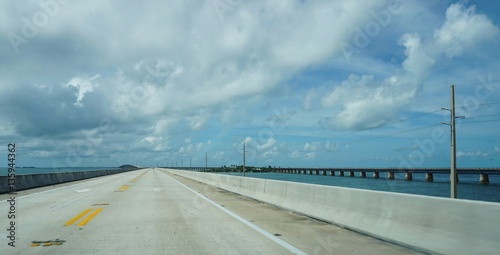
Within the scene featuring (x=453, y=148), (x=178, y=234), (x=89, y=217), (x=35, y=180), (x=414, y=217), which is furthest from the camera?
(x=453, y=148)

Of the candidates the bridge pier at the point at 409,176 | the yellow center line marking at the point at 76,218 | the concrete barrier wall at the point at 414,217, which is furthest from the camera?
the bridge pier at the point at 409,176

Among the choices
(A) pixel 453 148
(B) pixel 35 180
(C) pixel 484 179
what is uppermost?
(A) pixel 453 148

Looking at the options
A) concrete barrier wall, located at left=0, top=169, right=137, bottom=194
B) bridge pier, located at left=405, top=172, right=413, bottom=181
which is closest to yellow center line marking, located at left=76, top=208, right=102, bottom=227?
concrete barrier wall, located at left=0, top=169, right=137, bottom=194

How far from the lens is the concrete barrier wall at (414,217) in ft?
22.7

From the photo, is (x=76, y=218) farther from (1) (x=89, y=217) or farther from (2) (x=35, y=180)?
(2) (x=35, y=180)

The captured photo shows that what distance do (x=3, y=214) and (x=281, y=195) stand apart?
944 centimetres

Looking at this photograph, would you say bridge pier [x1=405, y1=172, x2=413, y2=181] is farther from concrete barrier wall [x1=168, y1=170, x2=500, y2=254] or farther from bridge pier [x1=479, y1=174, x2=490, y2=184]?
concrete barrier wall [x1=168, y1=170, x2=500, y2=254]

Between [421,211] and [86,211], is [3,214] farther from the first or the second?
[421,211]

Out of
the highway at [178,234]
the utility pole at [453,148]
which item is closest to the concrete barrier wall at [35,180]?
the highway at [178,234]

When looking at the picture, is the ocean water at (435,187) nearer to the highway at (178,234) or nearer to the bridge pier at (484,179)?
the bridge pier at (484,179)

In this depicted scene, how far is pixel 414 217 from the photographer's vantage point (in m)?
8.53

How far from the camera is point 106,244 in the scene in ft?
28.6

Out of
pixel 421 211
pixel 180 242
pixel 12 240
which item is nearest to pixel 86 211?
pixel 12 240

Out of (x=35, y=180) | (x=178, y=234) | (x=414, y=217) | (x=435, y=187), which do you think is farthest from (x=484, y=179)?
(x=178, y=234)
